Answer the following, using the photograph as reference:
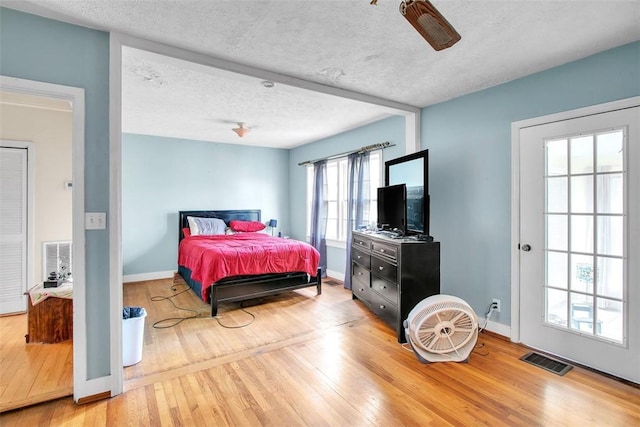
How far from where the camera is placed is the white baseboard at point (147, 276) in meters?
5.26

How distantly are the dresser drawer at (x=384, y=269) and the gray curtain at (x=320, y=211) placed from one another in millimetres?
2063

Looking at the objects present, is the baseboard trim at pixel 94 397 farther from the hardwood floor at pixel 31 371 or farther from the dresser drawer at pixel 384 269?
the dresser drawer at pixel 384 269

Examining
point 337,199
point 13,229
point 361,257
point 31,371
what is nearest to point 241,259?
point 361,257

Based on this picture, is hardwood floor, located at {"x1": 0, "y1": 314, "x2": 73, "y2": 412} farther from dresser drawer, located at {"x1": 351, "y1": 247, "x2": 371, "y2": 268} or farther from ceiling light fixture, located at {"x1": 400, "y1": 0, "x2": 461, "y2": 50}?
ceiling light fixture, located at {"x1": 400, "y1": 0, "x2": 461, "y2": 50}

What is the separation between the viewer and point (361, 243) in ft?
12.9

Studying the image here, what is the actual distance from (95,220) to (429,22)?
2.24 metres

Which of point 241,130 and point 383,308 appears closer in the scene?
point 383,308

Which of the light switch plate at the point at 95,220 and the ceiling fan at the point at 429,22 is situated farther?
the light switch plate at the point at 95,220

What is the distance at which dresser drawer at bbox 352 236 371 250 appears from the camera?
372 centimetres

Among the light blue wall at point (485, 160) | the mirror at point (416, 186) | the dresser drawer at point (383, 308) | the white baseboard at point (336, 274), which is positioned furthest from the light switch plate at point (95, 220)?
the white baseboard at point (336, 274)

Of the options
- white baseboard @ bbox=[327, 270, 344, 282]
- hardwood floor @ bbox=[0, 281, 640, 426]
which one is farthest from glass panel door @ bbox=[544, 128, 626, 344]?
white baseboard @ bbox=[327, 270, 344, 282]

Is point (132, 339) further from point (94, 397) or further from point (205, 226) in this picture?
point (205, 226)

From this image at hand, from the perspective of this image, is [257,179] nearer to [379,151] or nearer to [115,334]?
[379,151]

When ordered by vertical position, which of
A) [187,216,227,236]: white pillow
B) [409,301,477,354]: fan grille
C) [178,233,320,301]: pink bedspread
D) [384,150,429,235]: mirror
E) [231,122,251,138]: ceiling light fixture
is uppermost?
[231,122,251,138]: ceiling light fixture
